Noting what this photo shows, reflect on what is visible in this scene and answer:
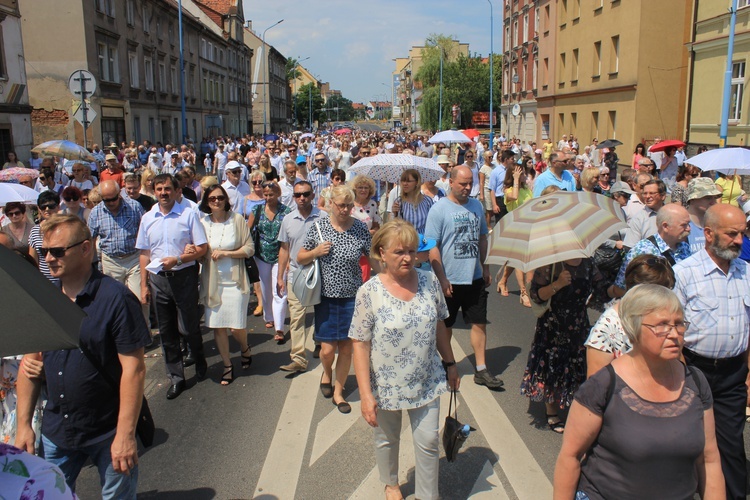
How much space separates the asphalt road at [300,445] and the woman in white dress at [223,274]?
526mm

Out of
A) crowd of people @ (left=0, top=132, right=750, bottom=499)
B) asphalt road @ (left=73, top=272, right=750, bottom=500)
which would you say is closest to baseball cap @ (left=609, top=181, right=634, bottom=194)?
crowd of people @ (left=0, top=132, right=750, bottom=499)

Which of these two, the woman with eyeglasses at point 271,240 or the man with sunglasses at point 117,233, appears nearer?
the man with sunglasses at point 117,233

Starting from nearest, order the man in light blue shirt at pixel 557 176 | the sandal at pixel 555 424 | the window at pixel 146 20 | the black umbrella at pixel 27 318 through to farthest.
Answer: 1. the black umbrella at pixel 27 318
2. the sandal at pixel 555 424
3. the man in light blue shirt at pixel 557 176
4. the window at pixel 146 20

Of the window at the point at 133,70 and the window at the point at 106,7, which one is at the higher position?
the window at the point at 106,7

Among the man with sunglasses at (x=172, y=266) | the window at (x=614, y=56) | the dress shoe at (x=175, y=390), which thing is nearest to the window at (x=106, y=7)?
the window at (x=614, y=56)

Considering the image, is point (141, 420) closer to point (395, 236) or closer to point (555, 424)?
point (395, 236)

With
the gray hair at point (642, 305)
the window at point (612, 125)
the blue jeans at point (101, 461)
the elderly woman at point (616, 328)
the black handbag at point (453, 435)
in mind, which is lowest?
the black handbag at point (453, 435)

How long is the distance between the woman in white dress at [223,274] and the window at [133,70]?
32010 mm

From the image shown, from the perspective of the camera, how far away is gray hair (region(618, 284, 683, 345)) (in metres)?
2.55

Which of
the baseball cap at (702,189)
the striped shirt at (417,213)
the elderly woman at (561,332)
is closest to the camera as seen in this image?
the elderly woman at (561,332)

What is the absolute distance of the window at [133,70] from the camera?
3486 centimetres

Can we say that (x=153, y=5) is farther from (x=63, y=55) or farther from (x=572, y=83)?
(x=572, y=83)

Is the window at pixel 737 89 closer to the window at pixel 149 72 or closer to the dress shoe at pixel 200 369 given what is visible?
the dress shoe at pixel 200 369

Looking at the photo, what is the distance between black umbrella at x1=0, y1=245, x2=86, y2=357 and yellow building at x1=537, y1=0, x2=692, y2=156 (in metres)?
28.5
